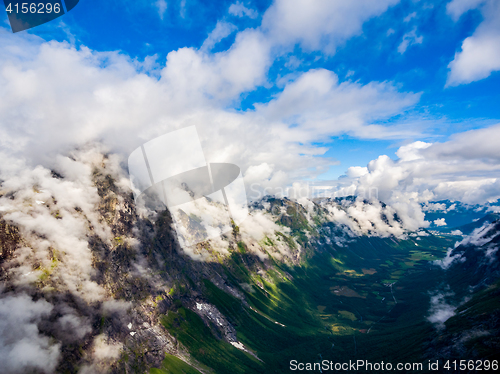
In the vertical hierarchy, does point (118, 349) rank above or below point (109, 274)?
below

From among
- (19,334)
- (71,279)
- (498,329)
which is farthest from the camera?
(498,329)

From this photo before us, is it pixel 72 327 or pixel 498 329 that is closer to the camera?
pixel 72 327

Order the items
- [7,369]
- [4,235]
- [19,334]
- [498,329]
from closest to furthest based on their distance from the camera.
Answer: [7,369] < [19,334] < [4,235] < [498,329]

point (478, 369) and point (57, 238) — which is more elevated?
point (57, 238)

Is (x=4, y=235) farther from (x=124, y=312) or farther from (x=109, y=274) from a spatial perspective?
(x=124, y=312)

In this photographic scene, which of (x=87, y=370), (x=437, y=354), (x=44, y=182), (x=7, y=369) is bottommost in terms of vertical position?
(x=437, y=354)

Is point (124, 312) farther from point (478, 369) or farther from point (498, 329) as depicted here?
point (498, 329)

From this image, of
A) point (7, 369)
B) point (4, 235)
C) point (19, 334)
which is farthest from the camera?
point (4, 235)

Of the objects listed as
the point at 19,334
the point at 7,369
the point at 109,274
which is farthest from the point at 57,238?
the point at 7,369

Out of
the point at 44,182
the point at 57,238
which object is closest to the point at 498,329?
the point at 57,238
